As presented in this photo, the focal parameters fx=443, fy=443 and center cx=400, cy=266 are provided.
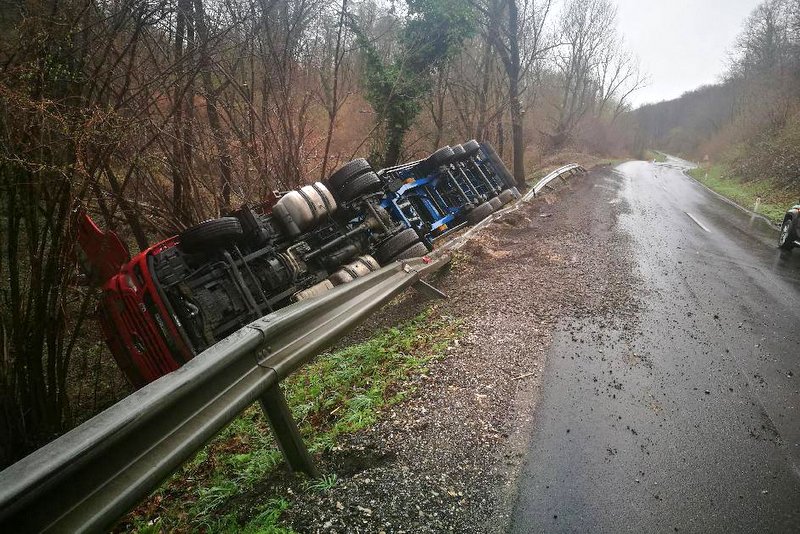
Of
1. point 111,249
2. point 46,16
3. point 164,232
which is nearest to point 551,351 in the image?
point 111,249

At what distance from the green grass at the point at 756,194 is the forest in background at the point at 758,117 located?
9 cm

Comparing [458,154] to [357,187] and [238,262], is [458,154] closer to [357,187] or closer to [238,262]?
[357,187]

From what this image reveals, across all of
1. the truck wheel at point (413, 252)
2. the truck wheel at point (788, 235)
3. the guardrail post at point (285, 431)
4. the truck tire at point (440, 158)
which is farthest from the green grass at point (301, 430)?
the truck wheel at point (788, 235)

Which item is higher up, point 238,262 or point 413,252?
point 238,262

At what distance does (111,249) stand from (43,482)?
4416 mm

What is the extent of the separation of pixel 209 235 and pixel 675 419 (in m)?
4.53

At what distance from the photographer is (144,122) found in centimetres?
531

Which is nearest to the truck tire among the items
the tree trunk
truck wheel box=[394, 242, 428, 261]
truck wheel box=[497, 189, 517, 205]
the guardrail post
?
truck wheel box=[497, 189, 517, 205]

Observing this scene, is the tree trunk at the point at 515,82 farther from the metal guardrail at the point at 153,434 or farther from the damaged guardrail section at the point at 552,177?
the metal guardrail at the point at 153,434

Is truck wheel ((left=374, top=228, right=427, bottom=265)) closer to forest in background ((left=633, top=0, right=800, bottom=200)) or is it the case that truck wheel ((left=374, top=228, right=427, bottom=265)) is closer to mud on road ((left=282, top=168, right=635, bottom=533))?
mud on road ((left=282, top=168, right=635, bottom=533))

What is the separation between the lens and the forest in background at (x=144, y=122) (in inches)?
135

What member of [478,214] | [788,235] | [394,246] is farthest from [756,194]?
[394,246]

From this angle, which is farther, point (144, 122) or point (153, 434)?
point (144, 122)

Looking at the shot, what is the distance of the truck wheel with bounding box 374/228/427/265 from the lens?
6.60 metres
